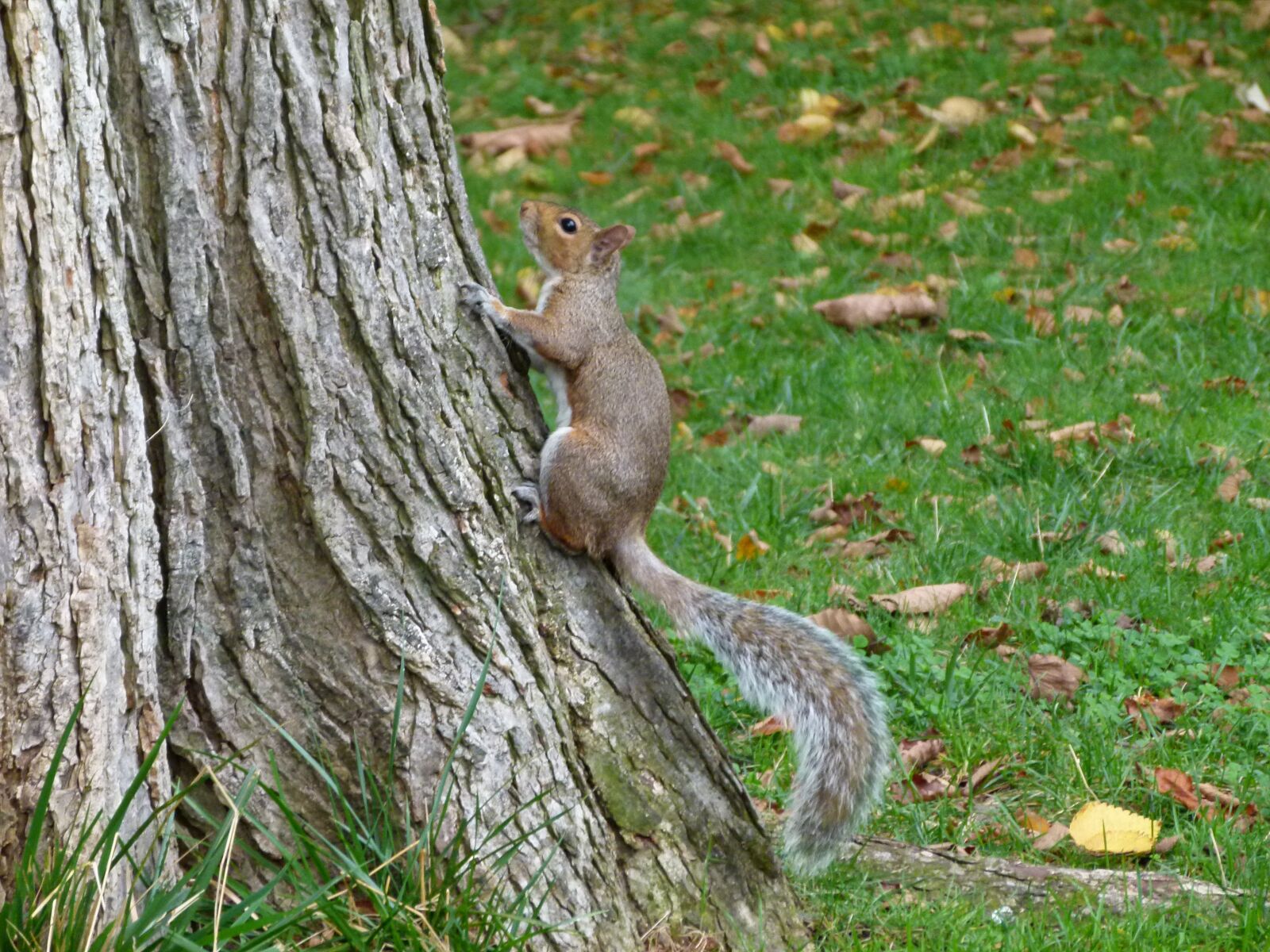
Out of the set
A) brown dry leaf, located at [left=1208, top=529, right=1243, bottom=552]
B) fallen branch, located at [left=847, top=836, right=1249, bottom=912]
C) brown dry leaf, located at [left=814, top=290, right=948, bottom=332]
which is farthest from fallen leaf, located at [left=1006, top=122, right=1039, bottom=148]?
fallen branch, located at [left=847, top=836, right=1249, bottom=912]

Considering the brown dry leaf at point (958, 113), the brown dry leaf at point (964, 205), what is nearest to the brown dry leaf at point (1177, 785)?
the brown dry leaf at point (964, 205)

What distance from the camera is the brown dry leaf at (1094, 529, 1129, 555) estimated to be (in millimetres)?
→ 3420

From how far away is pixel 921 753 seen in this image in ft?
8.99

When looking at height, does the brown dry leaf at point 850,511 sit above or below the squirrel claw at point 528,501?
below

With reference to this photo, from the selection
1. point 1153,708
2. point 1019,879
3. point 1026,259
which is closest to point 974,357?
point 1026,259

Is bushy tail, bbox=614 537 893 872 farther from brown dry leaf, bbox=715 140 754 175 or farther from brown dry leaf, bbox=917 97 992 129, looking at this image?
brown dry leaf, bbox=917 97 992 129

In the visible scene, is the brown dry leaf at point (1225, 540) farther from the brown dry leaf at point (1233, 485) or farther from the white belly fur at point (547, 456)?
the white belly fur at point (547, 456)

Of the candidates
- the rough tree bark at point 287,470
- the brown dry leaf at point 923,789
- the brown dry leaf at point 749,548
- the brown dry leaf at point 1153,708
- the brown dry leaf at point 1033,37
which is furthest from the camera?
the brown dry leaf at point 1033,37

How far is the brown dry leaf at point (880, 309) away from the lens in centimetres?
478

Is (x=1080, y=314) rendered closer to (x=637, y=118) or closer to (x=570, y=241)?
(x=570, y=241)

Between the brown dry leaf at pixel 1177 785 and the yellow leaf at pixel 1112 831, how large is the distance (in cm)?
7

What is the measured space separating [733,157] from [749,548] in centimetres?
A: 306

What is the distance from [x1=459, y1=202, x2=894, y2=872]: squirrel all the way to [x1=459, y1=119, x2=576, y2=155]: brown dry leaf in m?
3.83

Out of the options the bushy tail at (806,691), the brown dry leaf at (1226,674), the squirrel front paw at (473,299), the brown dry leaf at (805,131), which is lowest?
the brown dry leaf at (1226,674)
